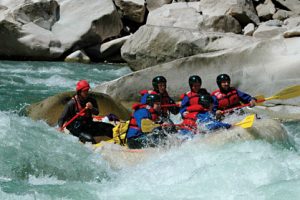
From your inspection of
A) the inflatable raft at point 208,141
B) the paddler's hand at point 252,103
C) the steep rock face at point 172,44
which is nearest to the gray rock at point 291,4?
the steep rock face at point 172,44

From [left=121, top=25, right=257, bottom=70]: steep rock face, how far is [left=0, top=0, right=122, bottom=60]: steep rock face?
586 cm

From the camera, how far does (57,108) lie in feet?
27.8

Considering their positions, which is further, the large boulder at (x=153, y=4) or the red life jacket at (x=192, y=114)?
the large boulder at (x=153, y=4)

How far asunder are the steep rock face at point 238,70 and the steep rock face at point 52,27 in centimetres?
657

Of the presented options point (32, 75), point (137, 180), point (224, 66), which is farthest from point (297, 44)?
point (32, 75)

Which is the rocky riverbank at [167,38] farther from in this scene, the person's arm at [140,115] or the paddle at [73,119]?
the person's arm at [140,115]

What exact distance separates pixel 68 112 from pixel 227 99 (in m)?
2.22

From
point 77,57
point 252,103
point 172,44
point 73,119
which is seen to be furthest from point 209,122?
point 77,57

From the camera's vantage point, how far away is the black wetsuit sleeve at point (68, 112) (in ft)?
23.6

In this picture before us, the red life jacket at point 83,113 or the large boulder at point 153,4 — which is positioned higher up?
the large boulder at point 153,4

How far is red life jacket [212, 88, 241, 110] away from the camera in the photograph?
7855 mm

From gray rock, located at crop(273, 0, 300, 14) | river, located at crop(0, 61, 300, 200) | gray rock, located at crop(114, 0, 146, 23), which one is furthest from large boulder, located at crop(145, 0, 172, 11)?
river, located at crop(0, 61, 300, 200)

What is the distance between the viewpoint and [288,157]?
6.14 m

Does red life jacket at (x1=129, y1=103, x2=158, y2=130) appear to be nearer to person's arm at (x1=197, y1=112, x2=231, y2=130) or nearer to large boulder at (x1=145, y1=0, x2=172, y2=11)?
person's arm at (x1=197, y1=112, x2=231, y2=130)
